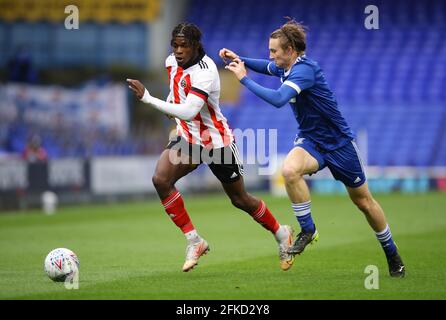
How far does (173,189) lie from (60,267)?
1.53 metres

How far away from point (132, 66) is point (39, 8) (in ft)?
12.5

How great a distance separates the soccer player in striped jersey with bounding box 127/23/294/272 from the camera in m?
9.37

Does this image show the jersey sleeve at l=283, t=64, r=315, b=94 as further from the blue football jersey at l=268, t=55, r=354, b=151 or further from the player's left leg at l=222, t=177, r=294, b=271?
the player's left leg at l=222, t=177, r=294, b=271

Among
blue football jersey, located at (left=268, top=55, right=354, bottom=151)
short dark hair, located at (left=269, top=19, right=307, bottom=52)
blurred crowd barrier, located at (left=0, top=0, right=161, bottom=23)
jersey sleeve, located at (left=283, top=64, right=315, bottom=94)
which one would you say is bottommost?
blue football jersey, located at (left=268, top=55, right=354, bottom=151)

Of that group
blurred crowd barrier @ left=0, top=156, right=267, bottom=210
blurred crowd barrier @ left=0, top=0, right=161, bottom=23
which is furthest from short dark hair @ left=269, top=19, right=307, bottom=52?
blurred crowd barrier @ left=0, top=0, right=161, bottom=23

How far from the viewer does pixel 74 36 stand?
32.4 metres

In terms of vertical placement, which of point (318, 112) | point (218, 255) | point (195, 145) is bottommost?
point (218, 255)

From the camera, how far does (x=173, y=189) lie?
31.7 ft

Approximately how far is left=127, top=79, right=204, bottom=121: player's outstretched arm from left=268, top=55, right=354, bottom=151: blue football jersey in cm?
94

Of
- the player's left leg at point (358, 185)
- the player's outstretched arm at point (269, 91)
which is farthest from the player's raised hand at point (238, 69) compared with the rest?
the player's left leg at point (358, 185)

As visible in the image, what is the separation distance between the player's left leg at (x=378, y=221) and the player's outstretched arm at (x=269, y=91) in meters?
1.22

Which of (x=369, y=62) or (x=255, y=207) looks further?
(x=369, y=62)

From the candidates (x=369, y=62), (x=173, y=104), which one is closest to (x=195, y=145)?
(x=173, y=104)

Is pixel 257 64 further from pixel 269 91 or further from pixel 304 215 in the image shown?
pixel 304 215
